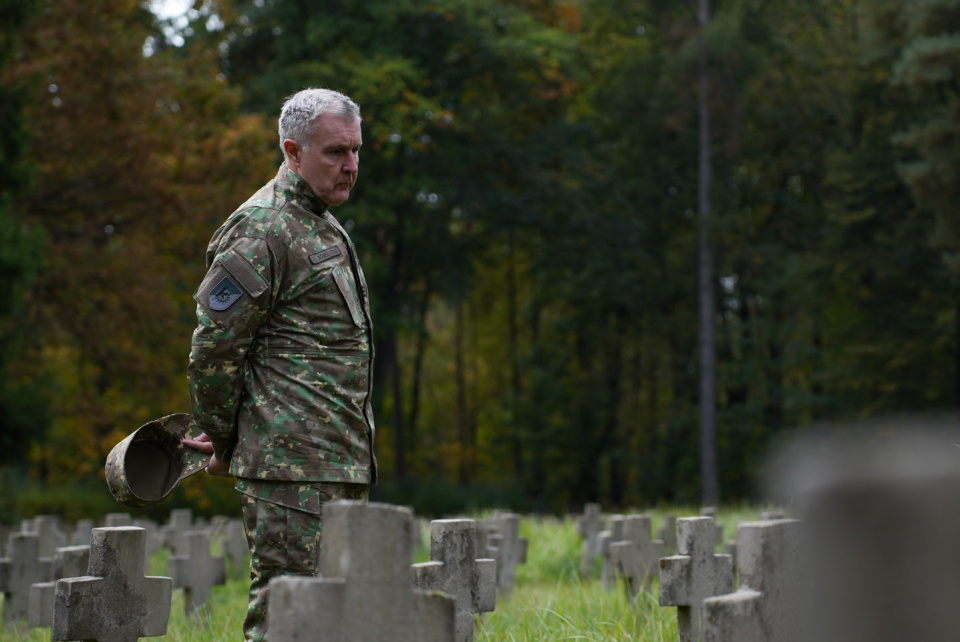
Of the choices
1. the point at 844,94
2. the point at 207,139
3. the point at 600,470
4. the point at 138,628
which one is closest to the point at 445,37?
the point at 207,139

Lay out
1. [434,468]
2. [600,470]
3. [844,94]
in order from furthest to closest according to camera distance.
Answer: [434,468] < [600,470] < [844,94]

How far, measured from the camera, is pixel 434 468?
1704 inches

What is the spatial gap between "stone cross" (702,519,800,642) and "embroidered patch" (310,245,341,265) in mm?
1590

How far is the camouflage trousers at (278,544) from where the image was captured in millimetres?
3539

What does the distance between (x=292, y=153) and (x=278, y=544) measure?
4.00ft

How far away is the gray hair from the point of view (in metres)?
3.72

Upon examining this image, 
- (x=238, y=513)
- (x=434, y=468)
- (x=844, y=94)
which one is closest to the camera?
(x=238, y=513)

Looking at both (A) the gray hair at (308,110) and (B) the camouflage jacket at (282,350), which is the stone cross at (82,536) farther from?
(A) the gray hair at (308,110)

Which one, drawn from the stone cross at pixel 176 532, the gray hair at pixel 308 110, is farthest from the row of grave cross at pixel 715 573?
the stone cross at pixel 176 532

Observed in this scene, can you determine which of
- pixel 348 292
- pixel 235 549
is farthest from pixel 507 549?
pixel 348 292

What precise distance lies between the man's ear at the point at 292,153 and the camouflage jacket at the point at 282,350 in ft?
0.13

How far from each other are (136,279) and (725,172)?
56.7 ft

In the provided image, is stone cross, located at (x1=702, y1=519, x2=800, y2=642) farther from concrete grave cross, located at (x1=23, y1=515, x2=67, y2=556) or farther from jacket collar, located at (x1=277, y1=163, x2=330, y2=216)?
concrete grave cross, located at (x1=23, y1=515, x2=67, y2=556)

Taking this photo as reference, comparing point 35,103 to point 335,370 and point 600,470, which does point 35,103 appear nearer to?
point 335,370
